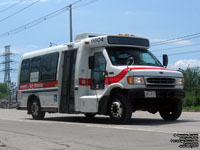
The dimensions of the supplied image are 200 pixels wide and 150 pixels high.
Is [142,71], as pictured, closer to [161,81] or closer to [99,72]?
[161,81]

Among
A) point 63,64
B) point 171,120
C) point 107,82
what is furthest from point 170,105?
point 63,64

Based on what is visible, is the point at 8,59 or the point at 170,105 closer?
the point at 170,105

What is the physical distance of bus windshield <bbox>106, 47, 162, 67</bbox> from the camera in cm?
1248

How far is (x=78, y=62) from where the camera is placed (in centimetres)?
1354

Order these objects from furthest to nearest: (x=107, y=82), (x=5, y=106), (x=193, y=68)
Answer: (x=193, y=68), (x=5, y=106), (x=107, y=82)

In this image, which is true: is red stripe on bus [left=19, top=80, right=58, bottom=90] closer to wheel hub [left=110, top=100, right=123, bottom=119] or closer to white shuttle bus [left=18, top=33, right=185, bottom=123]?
white shuttle bus [left=18, top=33, right=185, bottom=123]

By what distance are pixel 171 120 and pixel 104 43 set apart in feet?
10.8

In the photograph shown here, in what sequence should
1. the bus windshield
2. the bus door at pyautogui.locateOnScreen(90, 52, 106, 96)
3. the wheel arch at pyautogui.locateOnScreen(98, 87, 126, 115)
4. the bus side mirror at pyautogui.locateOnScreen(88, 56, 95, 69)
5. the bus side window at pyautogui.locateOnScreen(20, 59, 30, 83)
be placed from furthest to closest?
the bus side window at pyautogui.locateOnScreen(20, 59, 30, 83) → the bus side mirror at pyautogui.locateOnScreen(88, 56, 95, 69) → the bus door at pyautogui.locateOnScreen(90, 52, 106, 96) → the bus windshield → the wheel arch at pyautogui.locateOnScreen(98, 87, 126, 115)

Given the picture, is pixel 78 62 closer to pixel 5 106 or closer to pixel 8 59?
pixel 5 106

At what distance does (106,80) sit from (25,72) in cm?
593

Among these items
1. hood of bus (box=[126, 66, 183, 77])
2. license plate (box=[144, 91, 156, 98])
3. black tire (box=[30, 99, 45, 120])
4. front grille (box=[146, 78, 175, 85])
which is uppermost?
hood of bus (box=[126, 66, 183, 77])

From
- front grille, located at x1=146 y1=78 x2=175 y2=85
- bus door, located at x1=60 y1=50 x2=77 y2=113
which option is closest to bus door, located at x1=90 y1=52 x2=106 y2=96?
bus door, located at x1=60 y1=50 x2=77 y2=113

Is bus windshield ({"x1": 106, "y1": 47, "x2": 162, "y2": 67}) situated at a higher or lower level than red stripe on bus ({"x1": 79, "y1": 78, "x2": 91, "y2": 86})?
higher

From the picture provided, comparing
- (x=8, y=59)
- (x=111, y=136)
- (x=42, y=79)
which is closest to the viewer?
(x=111, y=136)
